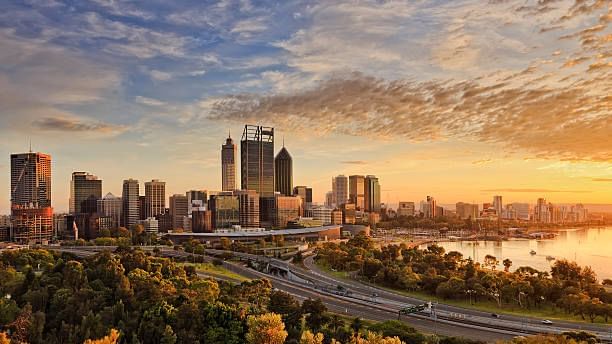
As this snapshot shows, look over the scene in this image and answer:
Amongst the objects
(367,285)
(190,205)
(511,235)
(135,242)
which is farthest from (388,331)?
(511,235)

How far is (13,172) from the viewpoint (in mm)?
→ 72812

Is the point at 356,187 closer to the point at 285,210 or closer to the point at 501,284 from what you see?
the point at 285,210

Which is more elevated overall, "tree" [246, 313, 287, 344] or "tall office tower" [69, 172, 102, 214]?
"tall office tower" [69, 172, 102, 214]

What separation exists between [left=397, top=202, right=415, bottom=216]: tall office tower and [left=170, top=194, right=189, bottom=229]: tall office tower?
6628cm

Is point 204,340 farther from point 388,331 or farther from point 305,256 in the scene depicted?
point 305,256

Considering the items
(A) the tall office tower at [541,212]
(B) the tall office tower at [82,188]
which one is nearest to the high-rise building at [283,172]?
(B) the tall office tower at [82,188]

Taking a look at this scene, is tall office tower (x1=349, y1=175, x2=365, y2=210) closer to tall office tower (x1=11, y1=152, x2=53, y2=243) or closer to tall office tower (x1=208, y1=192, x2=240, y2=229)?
tall office tower (x1=208, y1=192, x2=240, y2=229)

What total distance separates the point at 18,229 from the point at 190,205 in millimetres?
28162

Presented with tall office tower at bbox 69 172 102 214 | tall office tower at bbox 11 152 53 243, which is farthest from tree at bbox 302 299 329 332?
tall office tower at bbox 69 172 102 214

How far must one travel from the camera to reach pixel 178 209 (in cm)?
7662

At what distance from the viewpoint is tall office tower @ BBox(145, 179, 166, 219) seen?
78.9 m

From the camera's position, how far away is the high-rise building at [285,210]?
249 ft

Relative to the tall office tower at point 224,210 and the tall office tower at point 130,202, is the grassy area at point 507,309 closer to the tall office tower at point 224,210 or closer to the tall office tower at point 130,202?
the tall office tower at point 224,210

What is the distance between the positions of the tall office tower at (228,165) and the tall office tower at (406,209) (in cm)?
4739
